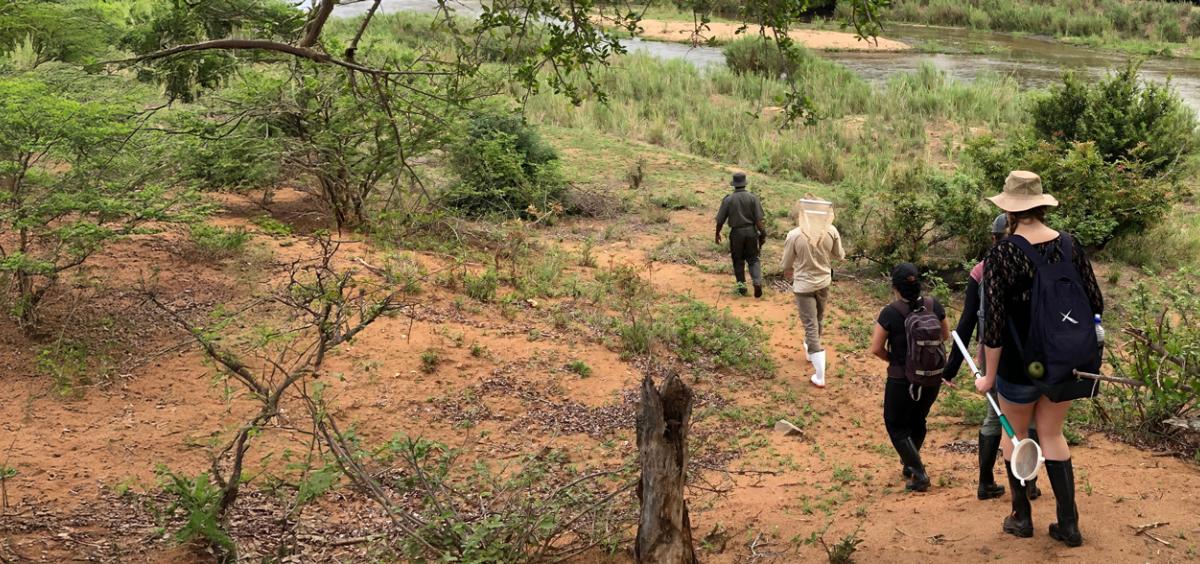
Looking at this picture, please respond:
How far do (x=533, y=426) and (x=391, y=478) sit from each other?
1.44 m

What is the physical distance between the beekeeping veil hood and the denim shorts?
3739 millimetres

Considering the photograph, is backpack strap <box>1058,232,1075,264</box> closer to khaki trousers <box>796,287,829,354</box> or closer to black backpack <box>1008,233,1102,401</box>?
black backpack <box>1008,233,1102,401</box>

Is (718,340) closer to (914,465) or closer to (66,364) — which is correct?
(914,465)

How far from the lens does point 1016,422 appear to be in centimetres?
475

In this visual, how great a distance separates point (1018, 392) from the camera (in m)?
4.66

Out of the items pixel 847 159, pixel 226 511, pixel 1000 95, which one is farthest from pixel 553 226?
pixel 1000 95

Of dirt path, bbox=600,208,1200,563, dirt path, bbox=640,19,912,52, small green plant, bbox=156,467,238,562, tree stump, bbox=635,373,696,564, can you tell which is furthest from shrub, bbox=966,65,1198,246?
dirt path, bbox=640,19,912,52

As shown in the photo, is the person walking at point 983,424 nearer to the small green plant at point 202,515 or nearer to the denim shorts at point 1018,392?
the denim shorts at point 1018,392

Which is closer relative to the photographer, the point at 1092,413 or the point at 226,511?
the point at 226,511

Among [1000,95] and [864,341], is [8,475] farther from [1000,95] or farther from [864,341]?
[1000,95]

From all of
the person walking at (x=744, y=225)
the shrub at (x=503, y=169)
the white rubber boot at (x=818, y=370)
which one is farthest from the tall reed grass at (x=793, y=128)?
the white rubber boot at (x=818, y=370)

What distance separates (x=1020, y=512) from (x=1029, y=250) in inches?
49.8

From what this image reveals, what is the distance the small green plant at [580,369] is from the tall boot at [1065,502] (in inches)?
152

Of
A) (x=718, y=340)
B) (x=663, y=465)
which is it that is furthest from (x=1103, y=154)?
(x=663, y=465)
